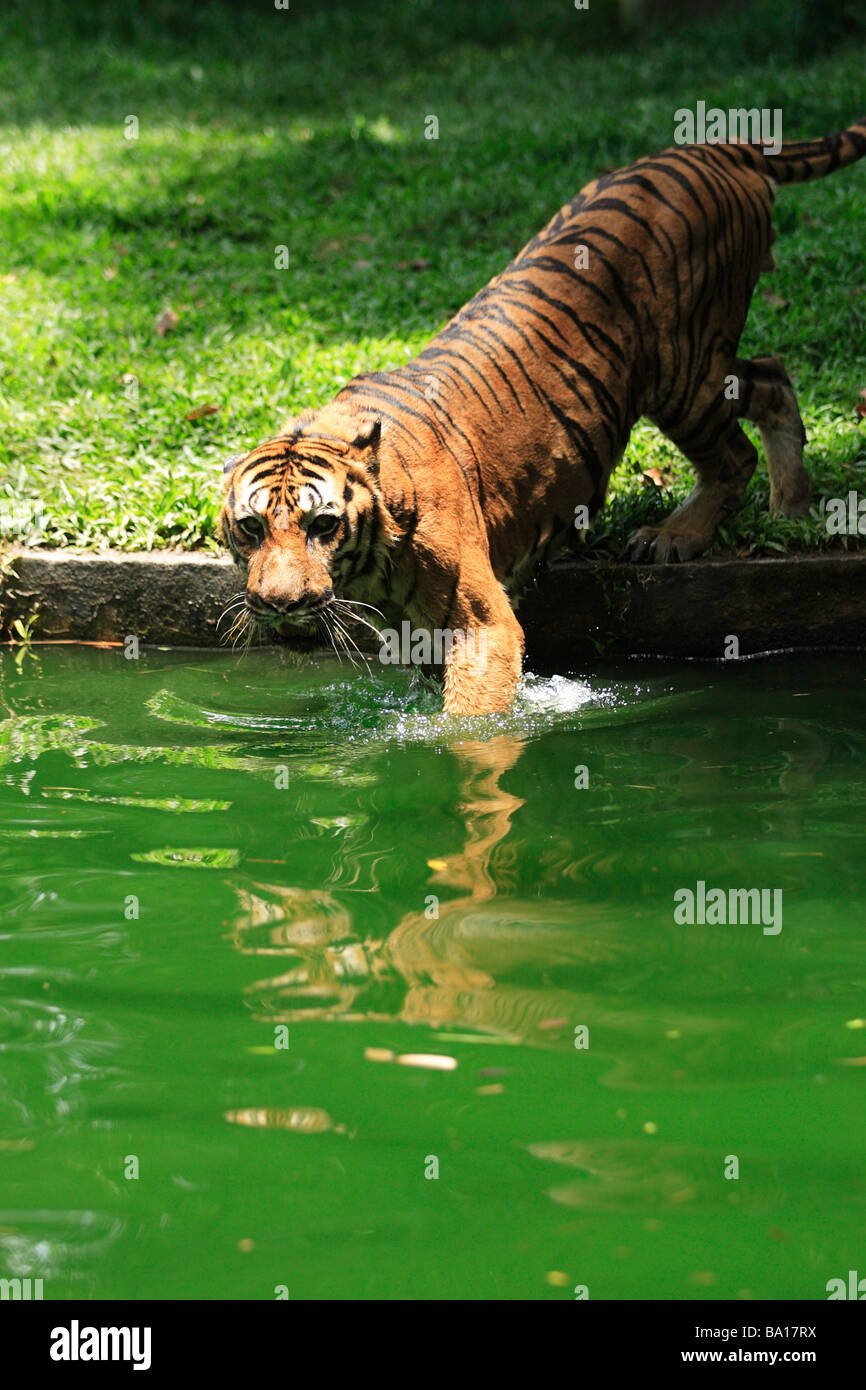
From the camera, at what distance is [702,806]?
3480 millimetres

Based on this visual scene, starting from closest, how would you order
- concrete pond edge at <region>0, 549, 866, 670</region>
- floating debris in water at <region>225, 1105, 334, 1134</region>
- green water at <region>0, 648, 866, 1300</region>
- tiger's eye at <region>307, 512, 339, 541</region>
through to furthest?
1. green water at <region>0, 648, 866, 1300</region>
2. floating debris in water at <region>225, 1105, 334, 1134</region>
3. tiger's eye at <region>307, 512, 339, 541</region>
4. concrete pond edge at <region>0, 549, 866, 670</region>

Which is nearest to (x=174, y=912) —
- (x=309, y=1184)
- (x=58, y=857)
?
(x=58, y=857)

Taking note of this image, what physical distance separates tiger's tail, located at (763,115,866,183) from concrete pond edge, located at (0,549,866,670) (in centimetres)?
156

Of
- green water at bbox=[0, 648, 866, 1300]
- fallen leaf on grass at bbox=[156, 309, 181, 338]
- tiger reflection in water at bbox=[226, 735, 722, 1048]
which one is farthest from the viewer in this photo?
fallen leaf on grass at bbox=[156, 309, 181, 338]

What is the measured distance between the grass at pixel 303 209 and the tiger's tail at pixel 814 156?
104 cm

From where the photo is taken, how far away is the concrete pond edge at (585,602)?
500 centimetres

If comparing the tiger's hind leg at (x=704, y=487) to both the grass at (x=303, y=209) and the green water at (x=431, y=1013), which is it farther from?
the green water at (x=431, y=1013)

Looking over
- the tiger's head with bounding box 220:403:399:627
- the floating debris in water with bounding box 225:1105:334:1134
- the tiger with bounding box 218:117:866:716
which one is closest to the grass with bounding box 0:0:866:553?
the tiger with bounding box 218:117:866:716

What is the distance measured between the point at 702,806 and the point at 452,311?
4.39m

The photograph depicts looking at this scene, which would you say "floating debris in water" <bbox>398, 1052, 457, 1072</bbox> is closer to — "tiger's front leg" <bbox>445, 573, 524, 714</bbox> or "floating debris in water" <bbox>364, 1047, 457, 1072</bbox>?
"floating debris in water" <bbox>364, 1047, 457, 1072</bbox>

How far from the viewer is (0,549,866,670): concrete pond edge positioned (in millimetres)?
5004

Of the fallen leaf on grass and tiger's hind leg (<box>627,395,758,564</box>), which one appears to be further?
the fallen leaf on grass
